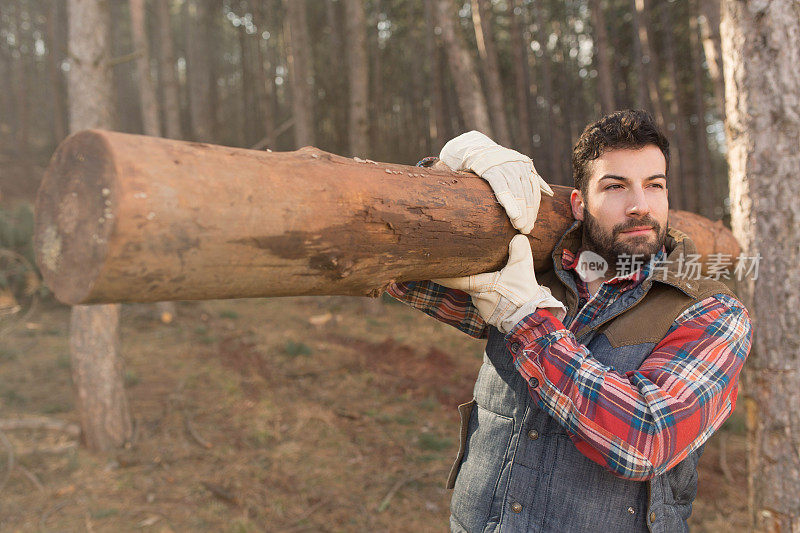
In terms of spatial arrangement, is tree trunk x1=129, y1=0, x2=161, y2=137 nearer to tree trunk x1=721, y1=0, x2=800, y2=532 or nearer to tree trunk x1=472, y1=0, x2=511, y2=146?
tree trunk x1=472, y1=0, x2=511, y2=146

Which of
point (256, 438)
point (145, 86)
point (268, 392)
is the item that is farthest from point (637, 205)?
point (145, 86)

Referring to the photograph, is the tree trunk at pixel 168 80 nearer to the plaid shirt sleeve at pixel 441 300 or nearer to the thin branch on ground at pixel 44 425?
the thin branch on ground at pixel 44 425

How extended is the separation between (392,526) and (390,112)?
18357 mm

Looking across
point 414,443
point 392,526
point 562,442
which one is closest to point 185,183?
point 562,442

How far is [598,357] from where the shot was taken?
1.66 meters

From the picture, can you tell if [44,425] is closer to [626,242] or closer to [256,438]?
[256,438]

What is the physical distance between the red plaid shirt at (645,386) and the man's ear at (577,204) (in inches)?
21.3

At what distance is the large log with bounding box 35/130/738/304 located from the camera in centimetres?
108

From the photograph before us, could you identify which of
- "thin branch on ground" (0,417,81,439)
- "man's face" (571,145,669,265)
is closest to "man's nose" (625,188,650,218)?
"man's face" (571,145,669,265)

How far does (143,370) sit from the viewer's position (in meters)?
6.75

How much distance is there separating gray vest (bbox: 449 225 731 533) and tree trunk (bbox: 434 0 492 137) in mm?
4900

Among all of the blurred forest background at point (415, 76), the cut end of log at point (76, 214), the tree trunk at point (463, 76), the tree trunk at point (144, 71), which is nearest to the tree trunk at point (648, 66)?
the blurred forest background at point (415, 76)

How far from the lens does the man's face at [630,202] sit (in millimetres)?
1752

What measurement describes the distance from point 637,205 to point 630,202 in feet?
0.11
